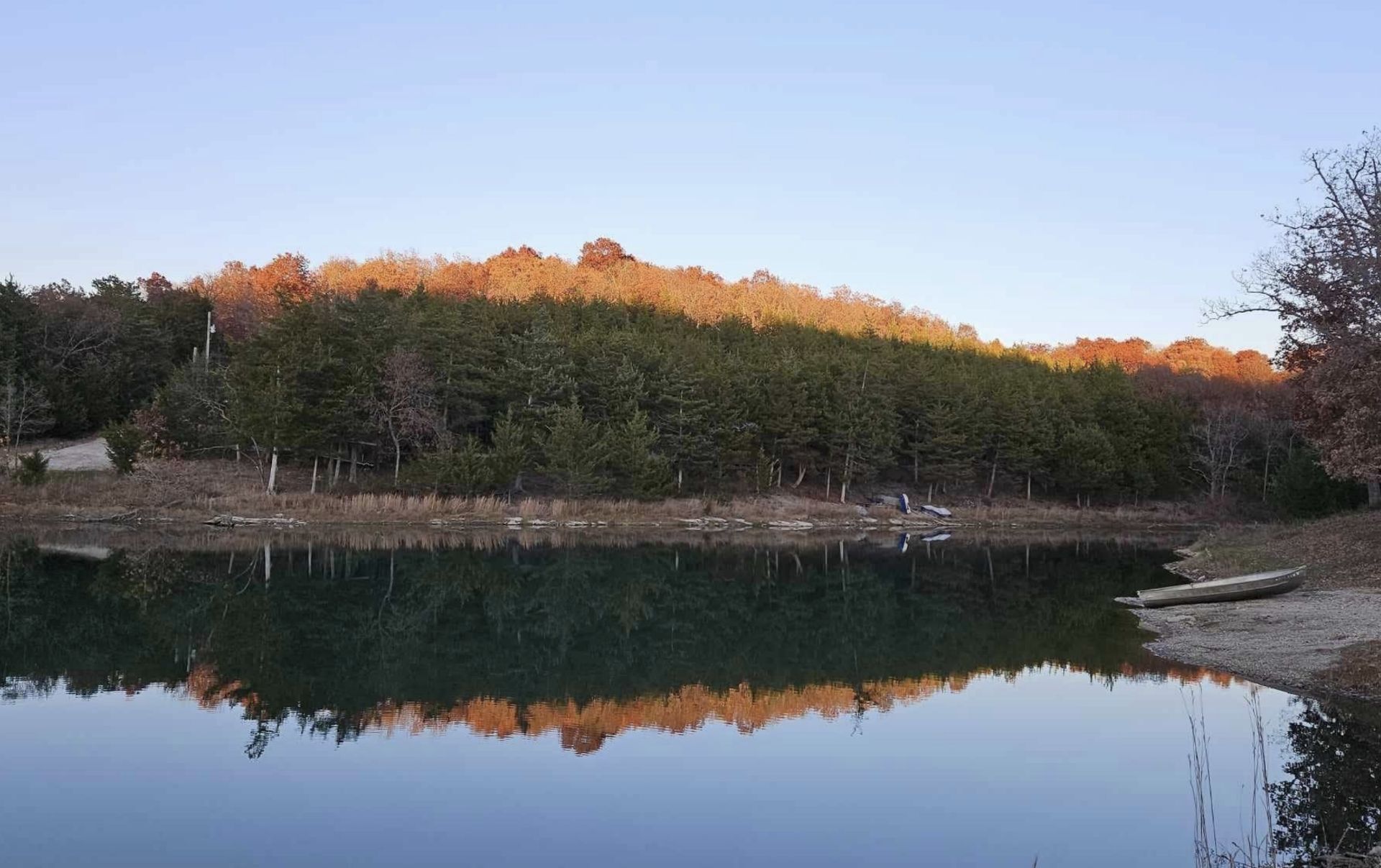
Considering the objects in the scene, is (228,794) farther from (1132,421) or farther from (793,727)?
(1132,421)

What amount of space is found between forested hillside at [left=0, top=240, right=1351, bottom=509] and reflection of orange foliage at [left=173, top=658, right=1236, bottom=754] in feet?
93.8

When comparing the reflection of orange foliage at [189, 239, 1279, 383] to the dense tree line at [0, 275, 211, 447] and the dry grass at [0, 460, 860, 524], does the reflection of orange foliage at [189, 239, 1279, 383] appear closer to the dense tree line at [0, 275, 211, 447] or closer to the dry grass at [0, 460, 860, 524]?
the dense tree line at [0, 275, 211, 447]

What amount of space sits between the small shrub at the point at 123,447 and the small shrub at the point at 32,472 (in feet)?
8.22

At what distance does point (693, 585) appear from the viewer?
28.0m

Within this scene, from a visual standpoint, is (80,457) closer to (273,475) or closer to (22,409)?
(22,409)

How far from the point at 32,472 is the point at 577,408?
20721 mm

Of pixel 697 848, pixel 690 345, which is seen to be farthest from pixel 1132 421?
pixel 697 848

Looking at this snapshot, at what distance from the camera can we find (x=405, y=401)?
44219mm

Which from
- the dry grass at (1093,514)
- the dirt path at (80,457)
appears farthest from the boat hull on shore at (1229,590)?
the dirt path at (80,457)

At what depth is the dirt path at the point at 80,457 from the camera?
41.8 m

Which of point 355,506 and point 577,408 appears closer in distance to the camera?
point 355,506

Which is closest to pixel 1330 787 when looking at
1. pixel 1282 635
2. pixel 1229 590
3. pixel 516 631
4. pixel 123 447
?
pixel 1282 635

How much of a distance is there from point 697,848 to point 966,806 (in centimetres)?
309

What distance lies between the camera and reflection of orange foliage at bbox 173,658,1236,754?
Answer: 42.7ft
